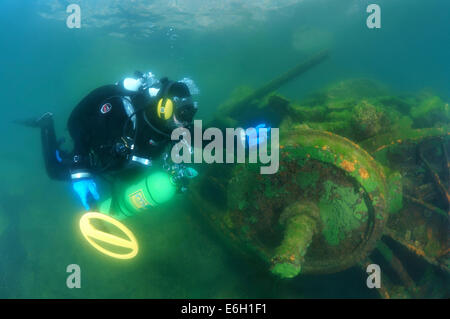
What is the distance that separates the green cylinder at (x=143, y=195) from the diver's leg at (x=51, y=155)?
4.22ft

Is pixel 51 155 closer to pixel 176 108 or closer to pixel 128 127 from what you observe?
pixel 128 127

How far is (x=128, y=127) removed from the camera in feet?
10.5

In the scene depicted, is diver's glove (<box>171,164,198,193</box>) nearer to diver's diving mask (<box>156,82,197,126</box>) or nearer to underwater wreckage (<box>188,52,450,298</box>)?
diver's diving mask (<box>156,82,197,126</box>)

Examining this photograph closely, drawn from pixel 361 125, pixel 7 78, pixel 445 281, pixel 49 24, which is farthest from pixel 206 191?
pixel 7 78

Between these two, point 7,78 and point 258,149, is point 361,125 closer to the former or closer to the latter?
point 258,149

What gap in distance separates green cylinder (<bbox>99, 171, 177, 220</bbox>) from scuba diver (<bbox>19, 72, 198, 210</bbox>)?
13cm

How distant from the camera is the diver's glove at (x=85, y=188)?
11.3 feet

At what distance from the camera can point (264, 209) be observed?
13.0 feet

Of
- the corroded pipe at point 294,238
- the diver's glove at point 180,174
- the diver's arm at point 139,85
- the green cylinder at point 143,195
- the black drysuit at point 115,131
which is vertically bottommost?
the corroded pipe at point 294,238

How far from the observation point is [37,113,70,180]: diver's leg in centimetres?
451

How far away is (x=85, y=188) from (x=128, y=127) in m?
1.08

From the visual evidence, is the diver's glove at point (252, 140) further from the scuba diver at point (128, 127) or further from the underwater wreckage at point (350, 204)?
the scuba diver at point (128, 127)

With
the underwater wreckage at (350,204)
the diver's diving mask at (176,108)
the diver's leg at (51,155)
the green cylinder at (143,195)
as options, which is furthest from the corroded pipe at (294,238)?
the diver's leg at (51,155)
